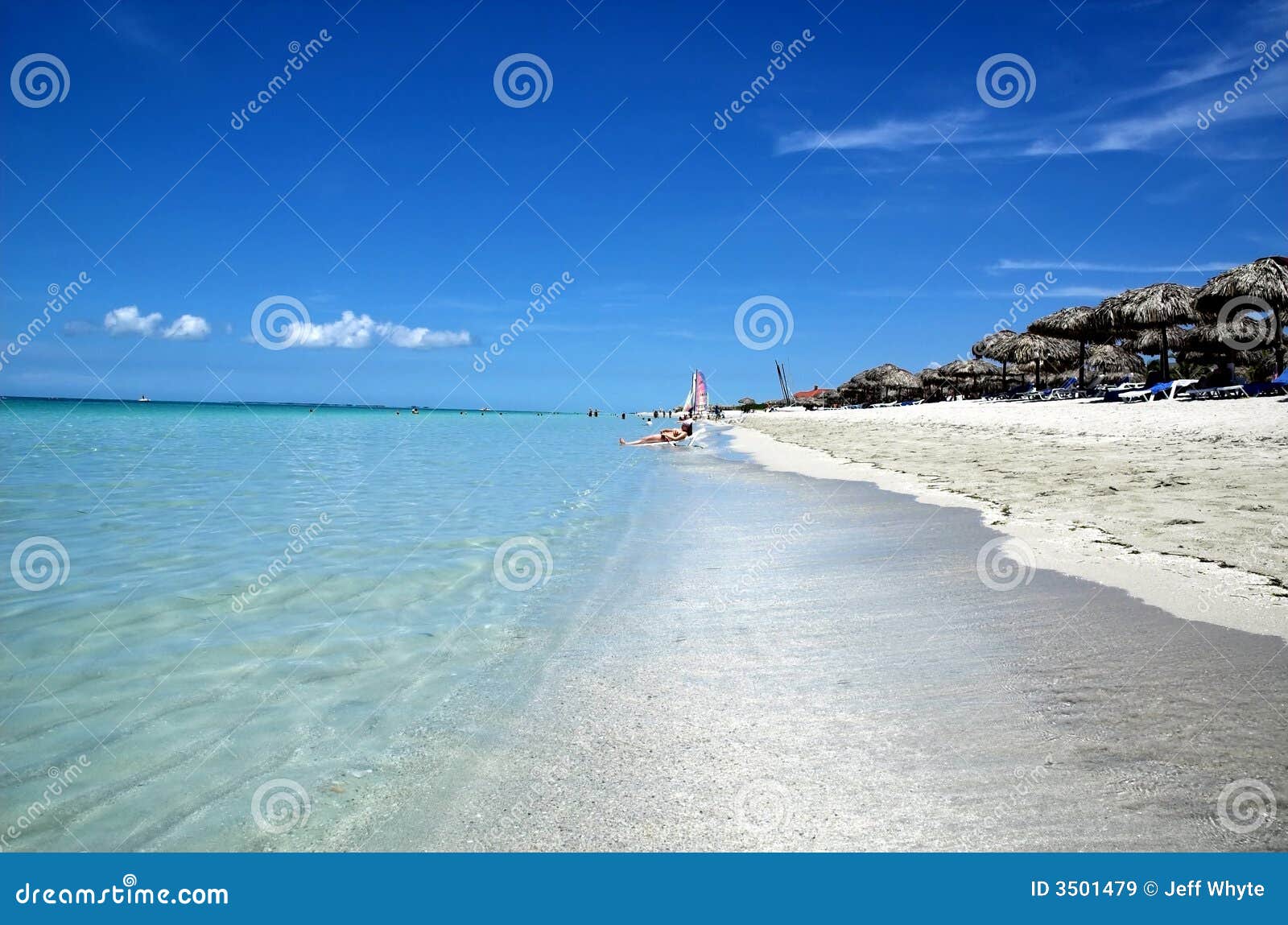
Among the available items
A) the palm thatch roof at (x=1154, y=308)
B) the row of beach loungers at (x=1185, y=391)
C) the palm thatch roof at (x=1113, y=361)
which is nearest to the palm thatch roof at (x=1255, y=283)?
the row of beach loungers at (x=1185, y=391)

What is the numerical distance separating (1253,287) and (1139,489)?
24209mm

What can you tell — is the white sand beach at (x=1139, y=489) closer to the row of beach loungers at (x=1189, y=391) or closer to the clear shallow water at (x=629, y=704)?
the clear shallow water at (x=629, y=704)

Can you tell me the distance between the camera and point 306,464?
70.9 feet

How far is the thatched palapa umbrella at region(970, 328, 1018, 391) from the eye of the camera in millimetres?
55625

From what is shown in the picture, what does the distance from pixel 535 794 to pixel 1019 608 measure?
415 cm

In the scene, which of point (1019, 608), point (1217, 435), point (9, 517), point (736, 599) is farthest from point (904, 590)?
point (1217, 435)

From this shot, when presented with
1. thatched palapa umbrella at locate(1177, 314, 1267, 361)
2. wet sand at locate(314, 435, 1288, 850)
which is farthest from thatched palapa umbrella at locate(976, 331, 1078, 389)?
wet sand at locate(314, 435, 1288, 850)

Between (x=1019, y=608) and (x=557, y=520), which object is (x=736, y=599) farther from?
(x=557, y=520)

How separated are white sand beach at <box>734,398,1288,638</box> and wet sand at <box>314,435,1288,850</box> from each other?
2.18 ft

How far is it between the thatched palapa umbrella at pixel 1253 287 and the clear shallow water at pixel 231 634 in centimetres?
2854
